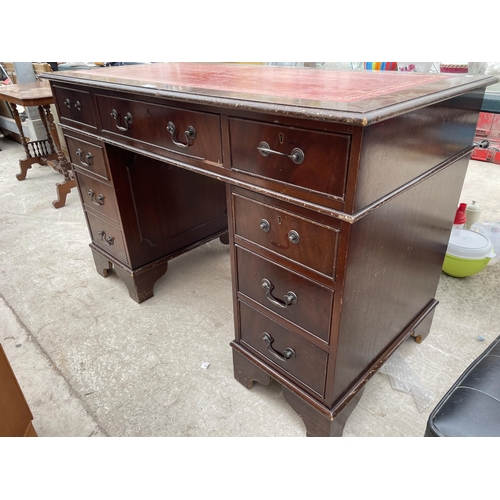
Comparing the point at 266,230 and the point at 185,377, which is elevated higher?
the point at 266,230

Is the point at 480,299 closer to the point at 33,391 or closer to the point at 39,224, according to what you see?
the point at 33,391

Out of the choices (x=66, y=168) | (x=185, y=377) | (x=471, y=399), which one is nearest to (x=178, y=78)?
(x=185, y=377)

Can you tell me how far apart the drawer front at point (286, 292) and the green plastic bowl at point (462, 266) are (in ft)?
3.89

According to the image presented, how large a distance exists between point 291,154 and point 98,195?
1.26 meters

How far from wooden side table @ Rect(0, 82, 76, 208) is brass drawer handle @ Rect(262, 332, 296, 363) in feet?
8.04

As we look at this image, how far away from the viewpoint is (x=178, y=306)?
190 centimetres

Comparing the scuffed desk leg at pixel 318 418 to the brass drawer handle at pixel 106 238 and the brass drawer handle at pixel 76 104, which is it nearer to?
the brass drawer handle at pixel 106 238

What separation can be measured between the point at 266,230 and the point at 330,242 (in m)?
0.20

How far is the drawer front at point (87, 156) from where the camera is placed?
168 cm

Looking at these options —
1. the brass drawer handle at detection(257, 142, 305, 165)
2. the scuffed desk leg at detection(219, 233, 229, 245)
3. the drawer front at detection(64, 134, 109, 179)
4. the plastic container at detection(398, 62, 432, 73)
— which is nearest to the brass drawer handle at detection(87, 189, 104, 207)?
the drawer front at detection(64, 134, 109, 179)

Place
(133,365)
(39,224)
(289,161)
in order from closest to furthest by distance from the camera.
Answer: (289,161), (133,365), (39,224)

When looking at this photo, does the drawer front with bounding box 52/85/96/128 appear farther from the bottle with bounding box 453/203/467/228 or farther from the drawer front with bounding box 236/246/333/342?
the bottle with bounding box 453/203/467/228

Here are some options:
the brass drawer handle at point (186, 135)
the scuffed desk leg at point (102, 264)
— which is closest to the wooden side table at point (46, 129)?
the scuffed desk leg at point (102, 264)

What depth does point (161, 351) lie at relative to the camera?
64.7 inches
